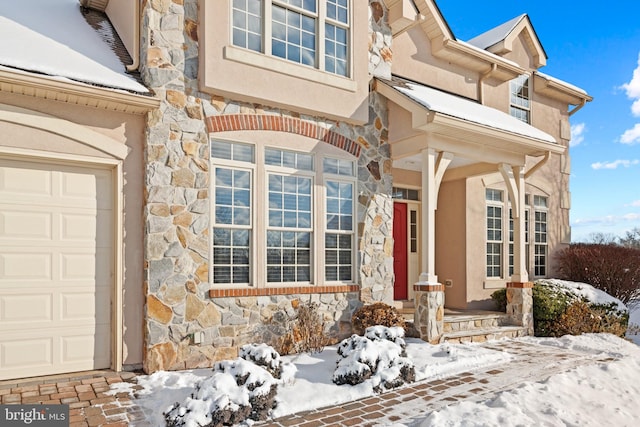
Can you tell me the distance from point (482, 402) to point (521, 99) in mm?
9949

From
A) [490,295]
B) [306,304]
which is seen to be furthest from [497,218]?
[306,304]

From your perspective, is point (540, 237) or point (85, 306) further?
point (540, 237)

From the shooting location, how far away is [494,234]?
11.1m

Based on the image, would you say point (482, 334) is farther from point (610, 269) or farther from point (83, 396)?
point (83, 396)

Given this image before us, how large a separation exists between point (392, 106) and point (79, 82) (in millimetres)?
5227

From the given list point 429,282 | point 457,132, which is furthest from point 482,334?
point 457,132

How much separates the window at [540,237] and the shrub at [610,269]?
2.26 feet

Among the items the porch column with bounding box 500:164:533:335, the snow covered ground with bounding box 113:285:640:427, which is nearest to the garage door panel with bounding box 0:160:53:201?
the snow covered ground with bounding box 113:285:640:427

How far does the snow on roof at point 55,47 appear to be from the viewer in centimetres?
540

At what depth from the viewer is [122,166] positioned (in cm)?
593

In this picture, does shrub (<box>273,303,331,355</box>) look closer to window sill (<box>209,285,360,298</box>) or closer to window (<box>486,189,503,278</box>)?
window sill (<box>209,285,360,298</box>)

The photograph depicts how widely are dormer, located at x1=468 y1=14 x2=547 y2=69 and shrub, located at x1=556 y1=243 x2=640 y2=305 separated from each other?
554cm

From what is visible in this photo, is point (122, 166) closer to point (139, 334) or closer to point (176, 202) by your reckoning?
point (176, 202)

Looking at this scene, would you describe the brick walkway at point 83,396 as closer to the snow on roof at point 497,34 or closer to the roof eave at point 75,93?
the roof eave at point 75,93
